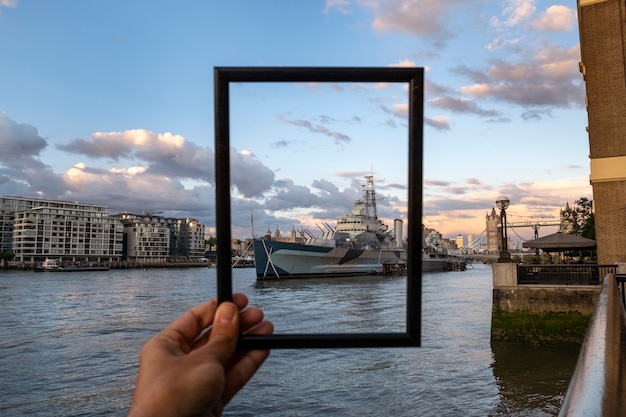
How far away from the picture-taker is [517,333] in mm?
13516

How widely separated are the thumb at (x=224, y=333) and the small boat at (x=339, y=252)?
3973 centimetres

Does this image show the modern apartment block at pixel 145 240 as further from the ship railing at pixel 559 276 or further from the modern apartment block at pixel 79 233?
the ship railing at pixel 559 276

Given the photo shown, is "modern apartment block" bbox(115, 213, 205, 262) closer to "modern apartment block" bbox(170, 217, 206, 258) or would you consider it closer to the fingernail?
"modern apartment block" bbox(170, 217, 206, 258)

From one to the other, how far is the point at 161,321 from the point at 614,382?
73.6ft

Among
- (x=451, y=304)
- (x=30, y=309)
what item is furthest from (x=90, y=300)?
(x=451, y=304)

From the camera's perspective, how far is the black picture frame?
→ 1083 millimetres

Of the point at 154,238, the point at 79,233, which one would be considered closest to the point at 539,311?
the point at 79,233

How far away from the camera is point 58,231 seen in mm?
114125

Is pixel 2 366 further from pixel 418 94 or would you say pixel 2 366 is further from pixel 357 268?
pixel 357 268

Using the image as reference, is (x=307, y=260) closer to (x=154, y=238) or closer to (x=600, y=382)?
(x=600, y=382)

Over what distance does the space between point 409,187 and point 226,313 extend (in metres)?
0.52

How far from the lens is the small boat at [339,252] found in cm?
5028

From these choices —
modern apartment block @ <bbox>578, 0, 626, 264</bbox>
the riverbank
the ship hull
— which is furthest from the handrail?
the riverbank

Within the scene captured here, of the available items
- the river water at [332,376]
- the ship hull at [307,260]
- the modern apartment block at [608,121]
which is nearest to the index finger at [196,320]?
the river water at [332,376]
